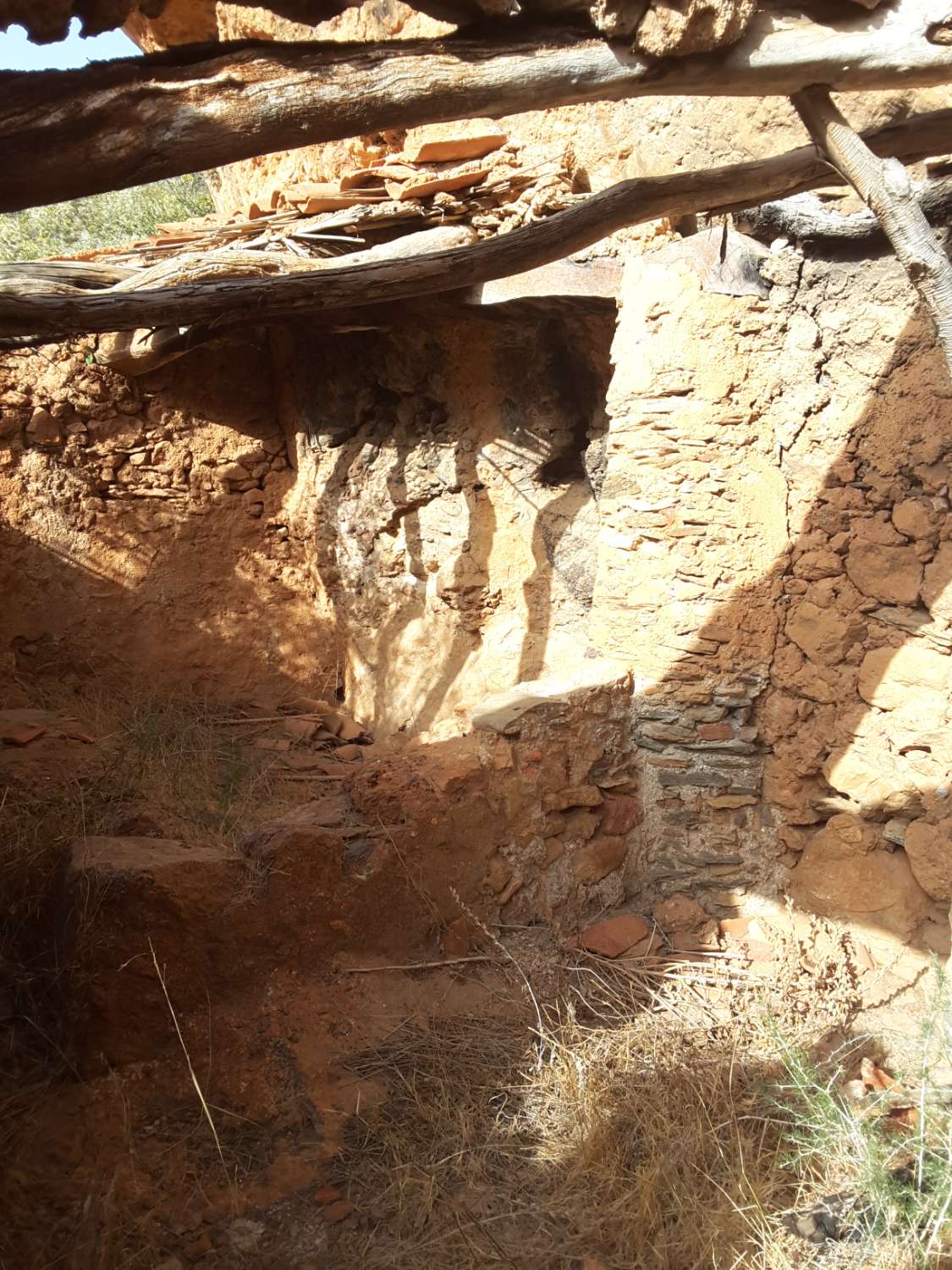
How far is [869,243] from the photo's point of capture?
3.40m

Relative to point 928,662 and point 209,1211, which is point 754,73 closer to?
point 928,662

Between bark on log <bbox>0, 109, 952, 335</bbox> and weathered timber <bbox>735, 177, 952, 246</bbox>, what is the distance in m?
0.16

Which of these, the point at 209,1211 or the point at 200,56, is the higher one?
the point at 200,56

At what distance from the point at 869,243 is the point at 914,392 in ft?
1.90

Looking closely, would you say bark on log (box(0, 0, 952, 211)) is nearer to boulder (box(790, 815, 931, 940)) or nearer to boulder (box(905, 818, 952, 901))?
boulder (box(905, 818, 952, 901))

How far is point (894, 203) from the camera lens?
99.9 inches

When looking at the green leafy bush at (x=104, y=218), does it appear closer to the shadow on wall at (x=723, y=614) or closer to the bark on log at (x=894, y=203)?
the shadow on wall at (x=723, y=614)

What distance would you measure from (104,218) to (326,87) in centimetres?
737

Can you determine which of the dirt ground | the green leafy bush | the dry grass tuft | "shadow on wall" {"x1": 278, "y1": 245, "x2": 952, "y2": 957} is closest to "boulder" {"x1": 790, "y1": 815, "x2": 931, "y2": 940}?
"shadow on wall" {"x1": 278, "y1": 245, "x2": 952, "y2": 957}

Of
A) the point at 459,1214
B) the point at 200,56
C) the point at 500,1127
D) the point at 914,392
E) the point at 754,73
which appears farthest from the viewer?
the point at 914,392

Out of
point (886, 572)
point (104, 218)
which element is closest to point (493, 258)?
point (886, 572)

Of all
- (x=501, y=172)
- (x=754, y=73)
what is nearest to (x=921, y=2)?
(x=754, y=73)

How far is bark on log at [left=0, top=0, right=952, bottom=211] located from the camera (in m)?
2.02

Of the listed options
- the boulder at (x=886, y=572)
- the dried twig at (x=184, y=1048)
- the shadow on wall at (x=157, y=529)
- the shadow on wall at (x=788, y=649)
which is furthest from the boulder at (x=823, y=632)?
the shadow on wall at (x=157, y=529)
